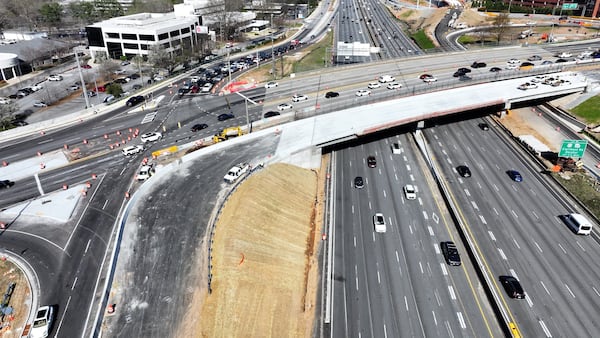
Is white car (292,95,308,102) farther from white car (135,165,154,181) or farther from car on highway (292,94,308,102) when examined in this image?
white car (135,165,154,181)

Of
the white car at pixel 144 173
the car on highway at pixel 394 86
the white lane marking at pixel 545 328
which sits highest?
the car on highway at pixel 394 86

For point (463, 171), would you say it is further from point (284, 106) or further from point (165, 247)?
point (165, 247)

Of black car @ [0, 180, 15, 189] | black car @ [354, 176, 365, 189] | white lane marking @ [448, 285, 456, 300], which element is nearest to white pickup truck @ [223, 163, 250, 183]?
black car @ [354, 176, 365, 189]

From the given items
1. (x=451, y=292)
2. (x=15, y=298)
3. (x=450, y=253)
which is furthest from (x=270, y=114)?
(x=15, y=298)

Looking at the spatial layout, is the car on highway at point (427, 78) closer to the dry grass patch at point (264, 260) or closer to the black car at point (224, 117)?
the black car at point (224, 117)

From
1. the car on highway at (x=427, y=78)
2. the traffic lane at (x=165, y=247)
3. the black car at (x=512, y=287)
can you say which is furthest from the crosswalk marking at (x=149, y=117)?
the black car at (x=512, y=287)

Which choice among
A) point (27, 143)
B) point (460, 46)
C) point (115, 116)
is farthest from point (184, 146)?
point (460, 46)
